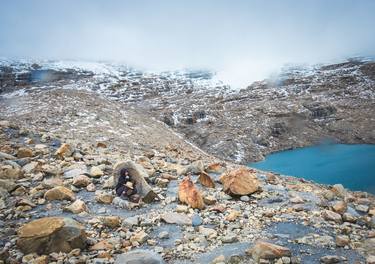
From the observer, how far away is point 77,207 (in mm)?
8648

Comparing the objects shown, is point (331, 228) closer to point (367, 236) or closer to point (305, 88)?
point (367, 236)

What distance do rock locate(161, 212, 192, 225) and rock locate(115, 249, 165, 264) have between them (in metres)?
1.76

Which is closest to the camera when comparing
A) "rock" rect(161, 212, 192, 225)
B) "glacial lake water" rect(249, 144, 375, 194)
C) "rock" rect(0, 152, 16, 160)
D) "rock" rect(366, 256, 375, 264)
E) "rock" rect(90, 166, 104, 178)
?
"rock" rect(366, 256, 375, 264)

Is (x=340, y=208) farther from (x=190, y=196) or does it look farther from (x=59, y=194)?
(x=59, y=194)

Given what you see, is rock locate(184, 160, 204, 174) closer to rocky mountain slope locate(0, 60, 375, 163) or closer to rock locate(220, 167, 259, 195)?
rock locate(220, 167, 259, 195)

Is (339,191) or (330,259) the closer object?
(330,259)

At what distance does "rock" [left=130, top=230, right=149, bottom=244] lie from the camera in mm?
7215

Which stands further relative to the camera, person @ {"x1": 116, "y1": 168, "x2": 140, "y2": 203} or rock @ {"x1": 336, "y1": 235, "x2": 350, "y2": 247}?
person @ {"x1": 116, "y1": 168, "x2": 140, "y2": 203}

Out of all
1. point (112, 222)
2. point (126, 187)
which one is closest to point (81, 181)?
point (126, 187)

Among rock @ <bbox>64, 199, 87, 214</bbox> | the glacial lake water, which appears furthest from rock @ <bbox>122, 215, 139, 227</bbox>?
the glacial lake water

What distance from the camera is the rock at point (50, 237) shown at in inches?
255

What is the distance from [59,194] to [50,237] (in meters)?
2.88

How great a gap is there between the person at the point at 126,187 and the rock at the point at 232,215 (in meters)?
2.70

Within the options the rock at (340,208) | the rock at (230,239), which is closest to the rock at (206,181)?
the rock at (230,239)
